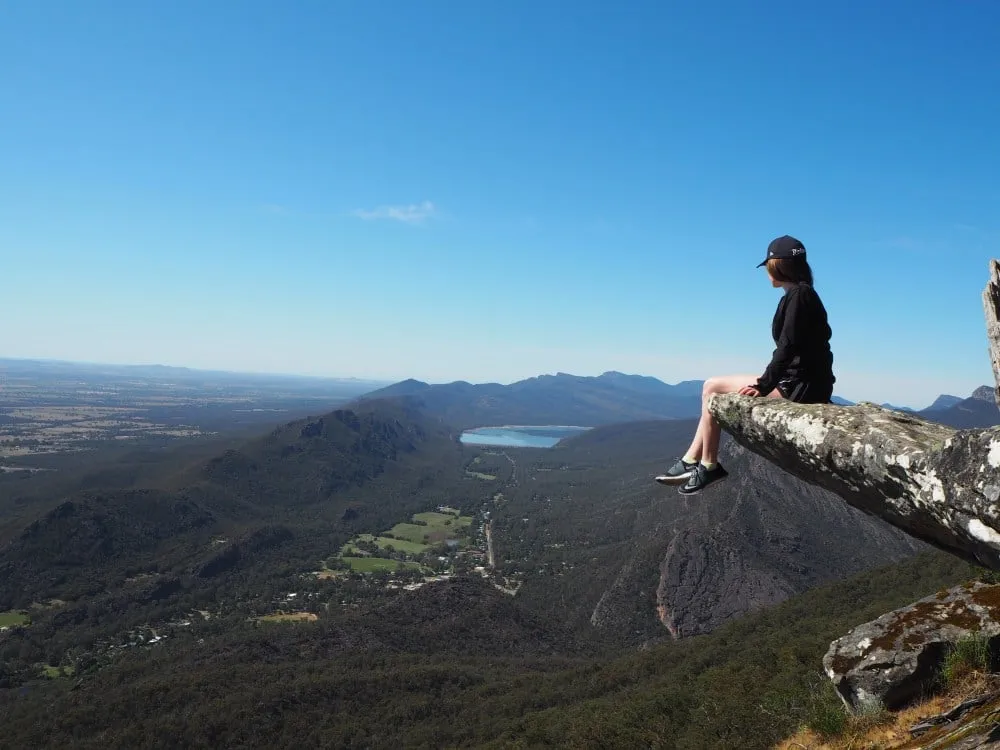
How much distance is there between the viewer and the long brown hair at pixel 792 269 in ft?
26.2

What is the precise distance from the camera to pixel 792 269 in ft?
26.2

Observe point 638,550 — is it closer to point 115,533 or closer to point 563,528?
point 563,528

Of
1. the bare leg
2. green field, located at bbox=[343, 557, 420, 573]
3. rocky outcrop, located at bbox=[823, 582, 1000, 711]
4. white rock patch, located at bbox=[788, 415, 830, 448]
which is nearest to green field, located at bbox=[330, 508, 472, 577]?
green field, located at bbox=[343, 557, 420, 573]

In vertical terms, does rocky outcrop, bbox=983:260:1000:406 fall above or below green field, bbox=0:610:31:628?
above

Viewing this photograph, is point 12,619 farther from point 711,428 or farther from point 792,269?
point 792,269

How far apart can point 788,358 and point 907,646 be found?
10.3m

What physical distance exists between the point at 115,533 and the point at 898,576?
185282 mm

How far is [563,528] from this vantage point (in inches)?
7239

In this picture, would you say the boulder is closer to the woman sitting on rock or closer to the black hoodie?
the woman sitting on rock

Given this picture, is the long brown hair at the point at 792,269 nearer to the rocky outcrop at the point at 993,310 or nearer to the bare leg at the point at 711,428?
the bare leg at the point at 711,428

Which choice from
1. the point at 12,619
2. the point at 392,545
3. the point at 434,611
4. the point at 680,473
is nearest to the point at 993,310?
the point at 680,473

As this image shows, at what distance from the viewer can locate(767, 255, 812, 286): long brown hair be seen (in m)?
7.98

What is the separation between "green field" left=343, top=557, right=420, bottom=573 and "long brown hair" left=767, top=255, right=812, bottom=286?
520 feet

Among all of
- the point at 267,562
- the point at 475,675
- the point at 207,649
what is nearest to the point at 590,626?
the point at 475,675
